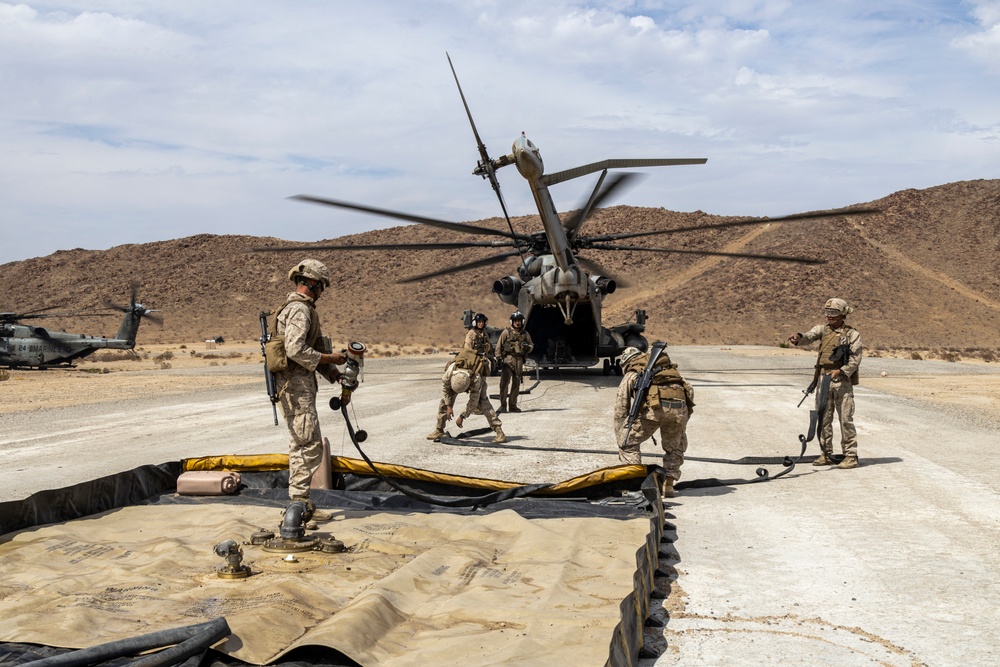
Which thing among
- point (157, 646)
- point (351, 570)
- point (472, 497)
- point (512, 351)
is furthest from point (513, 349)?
point (157, 646)

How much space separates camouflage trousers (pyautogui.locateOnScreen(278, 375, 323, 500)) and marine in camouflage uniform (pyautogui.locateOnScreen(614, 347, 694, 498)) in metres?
2.91

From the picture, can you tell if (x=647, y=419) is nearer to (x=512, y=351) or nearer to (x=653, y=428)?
(x=653, y=428)

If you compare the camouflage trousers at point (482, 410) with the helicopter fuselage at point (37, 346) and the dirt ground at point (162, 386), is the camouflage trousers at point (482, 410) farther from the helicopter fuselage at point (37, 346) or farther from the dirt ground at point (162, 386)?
the helicopter fuselage at point (37, 346)

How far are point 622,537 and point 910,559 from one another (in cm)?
209

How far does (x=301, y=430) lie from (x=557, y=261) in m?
14.2

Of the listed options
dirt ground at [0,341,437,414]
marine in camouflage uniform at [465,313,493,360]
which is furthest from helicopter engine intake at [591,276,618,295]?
marine in camouflage uniform at [465,313,493,360]

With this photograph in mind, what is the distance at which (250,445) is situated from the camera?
1180 cm

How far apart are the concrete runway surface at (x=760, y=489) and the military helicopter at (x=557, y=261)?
2.61 meters

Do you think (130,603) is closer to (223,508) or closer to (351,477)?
(223,508)

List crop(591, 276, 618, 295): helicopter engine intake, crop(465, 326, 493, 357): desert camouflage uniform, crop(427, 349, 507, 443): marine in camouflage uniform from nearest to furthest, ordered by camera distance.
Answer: crop(427, 349, 507, 443): marine in camouflage uniform < crop(465, 326, 493, 357): desert camouflage uniform < crop(591, 276, 618, 295): helicopter engine intake

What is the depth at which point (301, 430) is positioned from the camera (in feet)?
22.7

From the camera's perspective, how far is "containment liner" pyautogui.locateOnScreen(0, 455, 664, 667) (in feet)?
13.9

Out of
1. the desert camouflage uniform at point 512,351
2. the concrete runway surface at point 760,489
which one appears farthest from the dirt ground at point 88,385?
the desert camouflage uniform at point 512,351

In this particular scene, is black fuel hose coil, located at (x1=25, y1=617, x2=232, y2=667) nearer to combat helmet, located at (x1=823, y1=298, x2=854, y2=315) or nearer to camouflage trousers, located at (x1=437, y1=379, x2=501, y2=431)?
camouflage trousers, located at (x1=437, y1=379, x2=501, y2=431)
